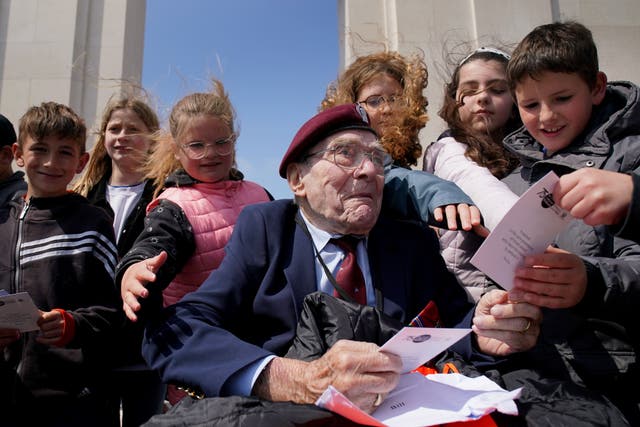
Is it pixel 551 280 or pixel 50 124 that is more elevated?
pixel 50 124

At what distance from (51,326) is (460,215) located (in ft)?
5.96

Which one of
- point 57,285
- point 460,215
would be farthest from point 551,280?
point 57,285

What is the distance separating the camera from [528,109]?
2.06m

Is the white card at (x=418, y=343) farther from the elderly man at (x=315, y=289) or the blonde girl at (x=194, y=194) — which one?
A: the blonde girl at (x=194, y=194)

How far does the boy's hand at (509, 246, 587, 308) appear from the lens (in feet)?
4.83

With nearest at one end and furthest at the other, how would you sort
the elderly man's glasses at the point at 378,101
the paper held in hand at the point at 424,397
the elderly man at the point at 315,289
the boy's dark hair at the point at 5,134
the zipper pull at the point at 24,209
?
the paper held in hand at the point at 424,397
the elderly man at the point at 315,289
the zipper pull at the point at 24,209
the elderly man's glasses at the point at 378,101
the boy's dark hair at the point at 5,134

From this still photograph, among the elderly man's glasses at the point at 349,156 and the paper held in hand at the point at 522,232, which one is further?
the elderly man's glasses at the point at 349,156

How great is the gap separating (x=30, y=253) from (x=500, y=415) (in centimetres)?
222

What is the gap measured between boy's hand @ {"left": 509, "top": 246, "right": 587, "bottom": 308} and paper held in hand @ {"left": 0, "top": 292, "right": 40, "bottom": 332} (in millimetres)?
1850

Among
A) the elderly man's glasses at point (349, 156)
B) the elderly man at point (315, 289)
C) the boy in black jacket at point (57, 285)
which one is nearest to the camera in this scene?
the elderly man at point (315, 289)

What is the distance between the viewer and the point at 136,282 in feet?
5.64

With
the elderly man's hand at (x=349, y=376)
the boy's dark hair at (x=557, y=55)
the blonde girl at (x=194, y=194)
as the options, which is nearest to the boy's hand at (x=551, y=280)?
the elderly man's hand at (x=349, y=376)

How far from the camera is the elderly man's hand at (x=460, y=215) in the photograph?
1.75 m

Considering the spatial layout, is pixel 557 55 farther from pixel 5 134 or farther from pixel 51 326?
pixel 5 134
